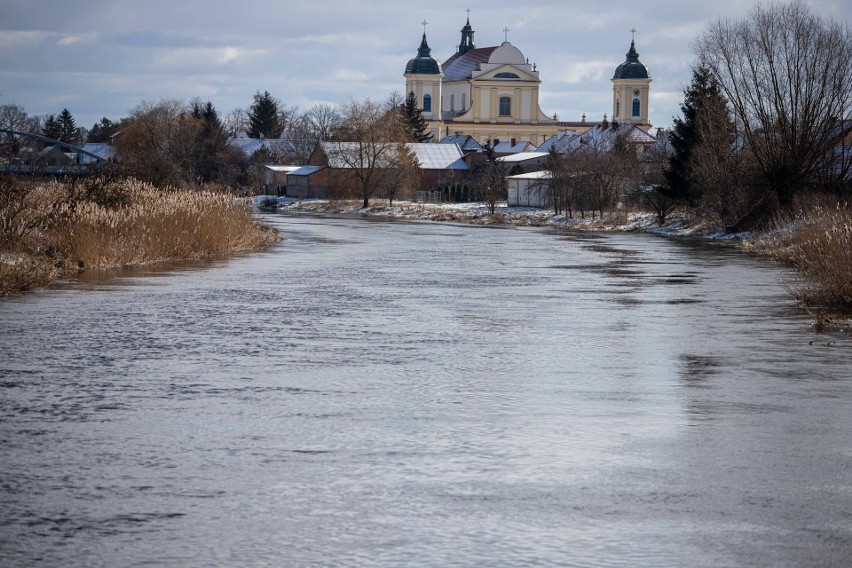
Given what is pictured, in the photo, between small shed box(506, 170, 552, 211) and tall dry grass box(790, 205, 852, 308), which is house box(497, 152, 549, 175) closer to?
small shed box(506, 170, 552, 211)

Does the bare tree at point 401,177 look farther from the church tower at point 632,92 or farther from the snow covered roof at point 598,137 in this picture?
the church tower at point 632,92

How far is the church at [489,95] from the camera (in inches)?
6983

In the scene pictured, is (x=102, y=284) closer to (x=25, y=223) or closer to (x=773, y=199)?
(x=25, y=223)

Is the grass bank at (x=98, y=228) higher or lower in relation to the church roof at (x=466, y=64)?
lower

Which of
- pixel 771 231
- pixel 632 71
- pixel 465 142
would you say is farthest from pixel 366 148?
pixel 632 71

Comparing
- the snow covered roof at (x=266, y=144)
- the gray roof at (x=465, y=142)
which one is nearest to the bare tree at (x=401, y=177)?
the gray roof at (x=465, y=142)

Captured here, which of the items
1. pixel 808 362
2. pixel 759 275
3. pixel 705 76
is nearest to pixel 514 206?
pixel 705 76

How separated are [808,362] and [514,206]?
8135cm

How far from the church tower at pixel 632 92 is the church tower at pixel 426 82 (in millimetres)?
26313

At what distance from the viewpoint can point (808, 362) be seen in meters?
15.8

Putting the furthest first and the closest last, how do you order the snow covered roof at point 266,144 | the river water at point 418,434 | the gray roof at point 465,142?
1. the snow covered roof at point 266,144
2. the gray roof at point 465,142
3. the river water at point 418,434

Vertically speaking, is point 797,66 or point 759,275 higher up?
point 797,66

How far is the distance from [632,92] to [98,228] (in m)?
162

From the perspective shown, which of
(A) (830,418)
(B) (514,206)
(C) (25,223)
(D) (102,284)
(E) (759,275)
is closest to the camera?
(A) (830,418)
